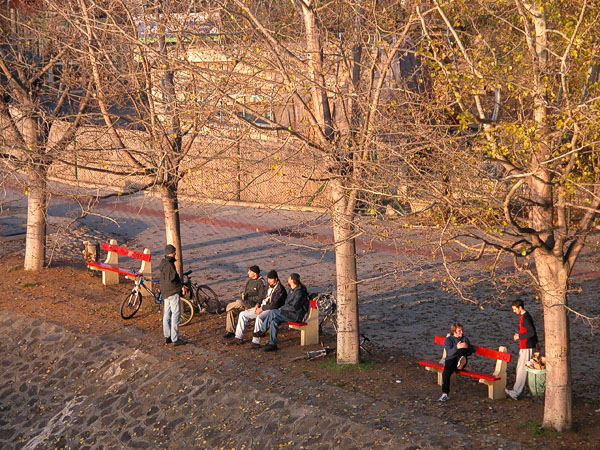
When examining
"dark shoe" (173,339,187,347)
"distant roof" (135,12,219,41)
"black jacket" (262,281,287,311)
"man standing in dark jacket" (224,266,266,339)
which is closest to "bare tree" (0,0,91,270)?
"distant roof" (135,12,219,41)

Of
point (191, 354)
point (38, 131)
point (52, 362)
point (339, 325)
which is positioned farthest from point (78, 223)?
point (339, 325)

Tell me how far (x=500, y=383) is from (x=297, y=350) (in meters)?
3.18

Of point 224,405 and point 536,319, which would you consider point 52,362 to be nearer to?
point 224,405

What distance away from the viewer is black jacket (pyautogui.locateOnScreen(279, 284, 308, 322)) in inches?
479

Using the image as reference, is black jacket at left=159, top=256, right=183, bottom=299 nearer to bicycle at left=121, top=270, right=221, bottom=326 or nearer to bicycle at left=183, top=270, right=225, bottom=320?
bicycle at left=121, top=270, right=221, bottom=326

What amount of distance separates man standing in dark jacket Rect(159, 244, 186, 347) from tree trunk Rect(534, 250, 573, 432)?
5611 millimetres

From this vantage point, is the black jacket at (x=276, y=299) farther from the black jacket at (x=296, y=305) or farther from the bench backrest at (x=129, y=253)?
the bench backrest at (x=129, y=253)

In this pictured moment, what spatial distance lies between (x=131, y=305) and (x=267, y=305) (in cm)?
282

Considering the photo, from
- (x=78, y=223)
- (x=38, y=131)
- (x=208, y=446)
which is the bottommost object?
(x=208, y=446)

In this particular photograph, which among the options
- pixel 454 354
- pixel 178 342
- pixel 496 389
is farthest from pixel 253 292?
pixel 496 389

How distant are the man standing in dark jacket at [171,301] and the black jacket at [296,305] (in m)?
1.60

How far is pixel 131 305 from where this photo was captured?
13812mm

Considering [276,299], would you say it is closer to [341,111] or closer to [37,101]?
[341,111]

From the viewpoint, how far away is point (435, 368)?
10578 millimetres
